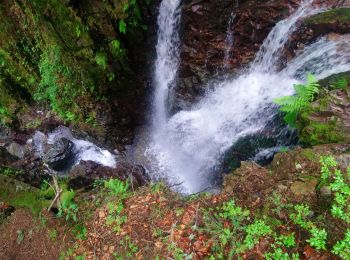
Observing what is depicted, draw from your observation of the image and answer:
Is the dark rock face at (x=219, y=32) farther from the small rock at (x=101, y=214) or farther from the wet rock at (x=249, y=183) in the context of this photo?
the small rock at (x=101, y=214)

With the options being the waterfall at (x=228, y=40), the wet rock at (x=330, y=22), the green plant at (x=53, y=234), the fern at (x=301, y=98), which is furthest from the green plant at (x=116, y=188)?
the wet rock at (x=330, y=22)

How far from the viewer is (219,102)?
8.45 meters

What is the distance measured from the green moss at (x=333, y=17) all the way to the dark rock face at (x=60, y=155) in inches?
284

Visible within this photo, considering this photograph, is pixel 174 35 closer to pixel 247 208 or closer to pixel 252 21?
pixel 252 21

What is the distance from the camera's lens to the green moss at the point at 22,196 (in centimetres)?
501

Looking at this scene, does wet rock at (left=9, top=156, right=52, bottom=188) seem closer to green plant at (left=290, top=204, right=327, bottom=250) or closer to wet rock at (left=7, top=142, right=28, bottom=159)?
wet rock at (left=7, top=142, right=28, bottom=159)

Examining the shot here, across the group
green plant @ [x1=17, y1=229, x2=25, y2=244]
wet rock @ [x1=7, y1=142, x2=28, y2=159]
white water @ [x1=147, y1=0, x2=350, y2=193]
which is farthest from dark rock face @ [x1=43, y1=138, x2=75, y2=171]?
green plant @ [x1=17, y1=229, x2=25, y2=244]

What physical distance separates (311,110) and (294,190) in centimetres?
179

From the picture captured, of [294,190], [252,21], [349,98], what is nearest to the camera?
[294,190]

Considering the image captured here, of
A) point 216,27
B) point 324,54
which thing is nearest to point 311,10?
point 324,54

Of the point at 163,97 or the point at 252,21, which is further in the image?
the point at 163,97

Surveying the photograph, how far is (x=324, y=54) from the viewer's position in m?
6.07

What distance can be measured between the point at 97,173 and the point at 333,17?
704 cm

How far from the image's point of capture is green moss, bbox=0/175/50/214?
16.4 feet
